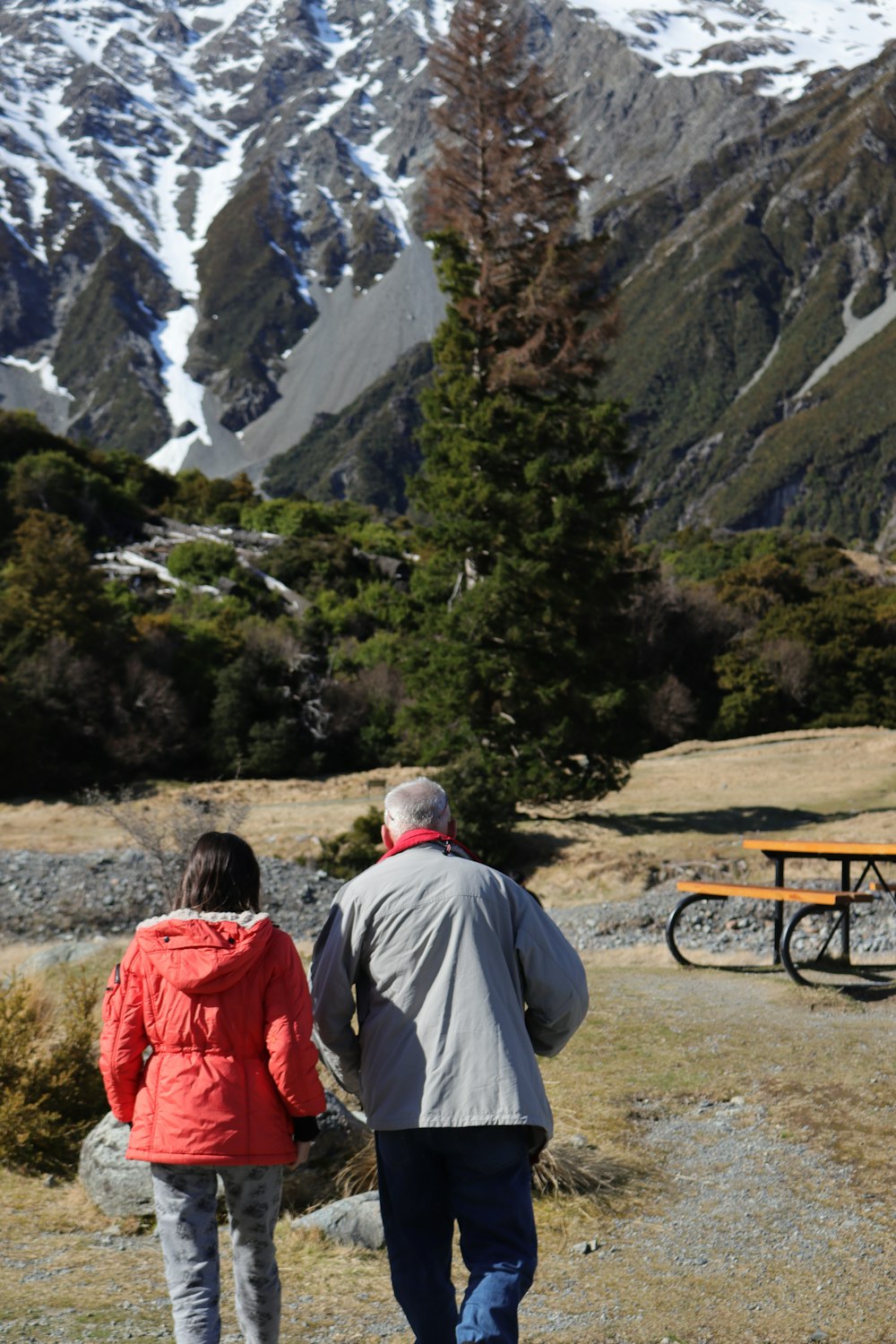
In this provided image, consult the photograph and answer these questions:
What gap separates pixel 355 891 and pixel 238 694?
87.9ft

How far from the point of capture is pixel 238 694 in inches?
1178

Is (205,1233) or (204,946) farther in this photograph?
(205,1233)

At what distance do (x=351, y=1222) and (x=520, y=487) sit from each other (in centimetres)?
1598

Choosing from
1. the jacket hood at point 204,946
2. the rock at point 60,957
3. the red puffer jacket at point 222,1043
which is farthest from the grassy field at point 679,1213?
the rock at point 60,957

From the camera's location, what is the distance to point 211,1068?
343 centimetres

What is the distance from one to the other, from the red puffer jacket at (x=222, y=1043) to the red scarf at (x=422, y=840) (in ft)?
1.34

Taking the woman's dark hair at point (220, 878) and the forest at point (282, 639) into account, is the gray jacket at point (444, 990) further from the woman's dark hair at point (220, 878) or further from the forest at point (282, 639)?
the forest at point (282, 639)

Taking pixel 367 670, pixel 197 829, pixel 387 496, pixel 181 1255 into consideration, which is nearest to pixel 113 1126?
pixel 181 1255

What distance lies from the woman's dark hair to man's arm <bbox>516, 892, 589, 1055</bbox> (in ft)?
2.51

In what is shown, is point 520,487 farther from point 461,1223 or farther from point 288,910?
point 461,1223

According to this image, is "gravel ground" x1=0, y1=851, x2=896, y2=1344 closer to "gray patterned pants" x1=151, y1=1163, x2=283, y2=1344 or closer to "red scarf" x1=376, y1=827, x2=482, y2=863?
"gray patterned pants" x1=151, y1=1163, x2=283, y2=1344

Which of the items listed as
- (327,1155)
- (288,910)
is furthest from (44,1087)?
(288,910)

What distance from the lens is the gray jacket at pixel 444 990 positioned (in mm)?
3340

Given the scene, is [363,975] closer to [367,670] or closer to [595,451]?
[595,451]
